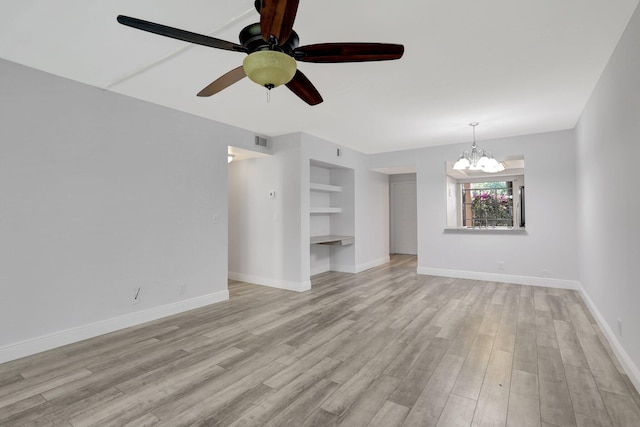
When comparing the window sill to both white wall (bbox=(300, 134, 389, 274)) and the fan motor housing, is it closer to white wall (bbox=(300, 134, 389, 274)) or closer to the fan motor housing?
white wall (bbox=(300, 134, 389, 274))

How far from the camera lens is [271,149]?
17.3 feet

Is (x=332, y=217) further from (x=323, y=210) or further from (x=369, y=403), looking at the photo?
(x=369, y=403)

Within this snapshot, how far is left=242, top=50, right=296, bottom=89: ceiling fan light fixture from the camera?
1.60 metres

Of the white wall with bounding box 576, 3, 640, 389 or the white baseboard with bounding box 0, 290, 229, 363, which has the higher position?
the white wall with bounding box 576, 3, 640, 389

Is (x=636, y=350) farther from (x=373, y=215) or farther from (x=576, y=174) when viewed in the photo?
(x=373, y=215)

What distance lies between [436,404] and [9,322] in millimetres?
3438

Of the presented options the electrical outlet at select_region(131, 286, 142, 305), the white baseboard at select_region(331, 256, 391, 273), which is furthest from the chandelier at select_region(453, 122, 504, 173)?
the electrical outlet at select_region(131, 286, 142, 305)

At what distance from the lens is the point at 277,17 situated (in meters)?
1.45

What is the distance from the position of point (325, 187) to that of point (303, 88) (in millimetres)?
3842

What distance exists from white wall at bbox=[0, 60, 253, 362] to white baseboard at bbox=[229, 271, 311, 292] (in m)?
1.20

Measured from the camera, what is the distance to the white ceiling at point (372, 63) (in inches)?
80.0

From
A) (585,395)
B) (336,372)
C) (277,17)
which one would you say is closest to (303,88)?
(277,17)

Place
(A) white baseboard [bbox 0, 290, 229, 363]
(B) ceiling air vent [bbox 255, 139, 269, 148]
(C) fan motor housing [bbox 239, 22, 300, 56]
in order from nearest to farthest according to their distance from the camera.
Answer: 1. (C) fan motor housing [bbox 239, 22, 300, 56]
2. (A) white baseboard [bbox 0, 290, 229, 363]
3. (B) ceiling air vent [bbox 255, 139, 269, 148]

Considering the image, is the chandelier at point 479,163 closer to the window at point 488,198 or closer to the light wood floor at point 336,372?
the light wood floor at point 336,372
